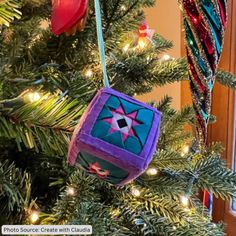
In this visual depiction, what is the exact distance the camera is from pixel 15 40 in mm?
467

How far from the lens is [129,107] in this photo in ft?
0.98

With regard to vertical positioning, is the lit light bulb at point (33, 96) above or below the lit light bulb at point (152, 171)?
above

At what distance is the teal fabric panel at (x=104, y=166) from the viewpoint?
0.29 m

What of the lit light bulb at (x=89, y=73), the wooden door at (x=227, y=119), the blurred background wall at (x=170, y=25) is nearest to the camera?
the lit light bulb at (x=89, y=73)

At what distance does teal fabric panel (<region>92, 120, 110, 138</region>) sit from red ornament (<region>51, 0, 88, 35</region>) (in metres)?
0.14

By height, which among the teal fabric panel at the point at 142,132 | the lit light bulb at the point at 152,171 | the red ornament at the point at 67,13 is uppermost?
the red ornament at the point at 67,13

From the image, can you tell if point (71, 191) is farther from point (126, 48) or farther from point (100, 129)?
point (126, 48)

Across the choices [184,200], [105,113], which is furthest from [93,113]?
[184,200]

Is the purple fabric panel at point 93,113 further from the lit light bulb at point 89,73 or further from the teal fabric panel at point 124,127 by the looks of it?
the lit light bulb at point 89,73

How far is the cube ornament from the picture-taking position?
0.28 metres

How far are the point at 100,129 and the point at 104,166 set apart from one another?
3 cm

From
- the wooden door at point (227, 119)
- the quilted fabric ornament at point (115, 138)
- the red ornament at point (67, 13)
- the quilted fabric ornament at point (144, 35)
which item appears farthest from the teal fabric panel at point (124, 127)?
A: the wooden door at point (227, 119)

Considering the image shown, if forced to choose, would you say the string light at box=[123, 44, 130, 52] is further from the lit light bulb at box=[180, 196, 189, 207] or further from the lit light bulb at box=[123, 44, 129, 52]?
the lit light bulb at box=[180, 196, 189, 207]

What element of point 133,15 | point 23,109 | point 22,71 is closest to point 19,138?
point 23,109
